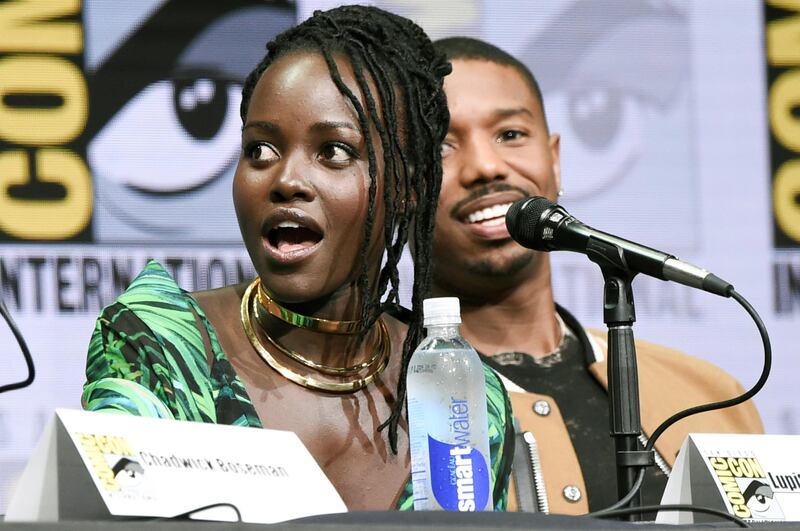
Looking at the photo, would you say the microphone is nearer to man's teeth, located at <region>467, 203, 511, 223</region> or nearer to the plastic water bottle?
the plastic water bottle

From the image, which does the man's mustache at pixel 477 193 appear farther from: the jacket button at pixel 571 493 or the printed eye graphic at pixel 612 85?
the jacket button at pixel 571 493

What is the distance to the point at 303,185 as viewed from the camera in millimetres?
1859

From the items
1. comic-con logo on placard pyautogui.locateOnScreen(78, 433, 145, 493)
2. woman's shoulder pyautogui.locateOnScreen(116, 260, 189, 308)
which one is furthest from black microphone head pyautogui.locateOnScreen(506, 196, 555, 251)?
comic-con logo on placard pyautogui.locateOnScreen(78, 433, 145, 493)

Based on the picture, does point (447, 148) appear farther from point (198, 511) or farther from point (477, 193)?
point (198, 511)

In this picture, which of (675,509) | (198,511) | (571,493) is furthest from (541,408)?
(198,511)

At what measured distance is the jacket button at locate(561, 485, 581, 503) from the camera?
249cm

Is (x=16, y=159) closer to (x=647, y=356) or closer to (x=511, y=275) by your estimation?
(x=511, y=275)

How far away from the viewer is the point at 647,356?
2896 millimetres

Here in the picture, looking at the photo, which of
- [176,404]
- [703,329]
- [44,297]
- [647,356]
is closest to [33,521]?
[176,404]

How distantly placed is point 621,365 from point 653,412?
104cm

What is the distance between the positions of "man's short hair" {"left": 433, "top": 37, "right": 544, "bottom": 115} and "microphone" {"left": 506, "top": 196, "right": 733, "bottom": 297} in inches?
46.7

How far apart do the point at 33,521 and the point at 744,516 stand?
0.83m

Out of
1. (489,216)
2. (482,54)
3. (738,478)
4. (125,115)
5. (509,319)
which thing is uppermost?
(482,54)

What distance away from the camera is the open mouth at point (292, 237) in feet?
6.23
